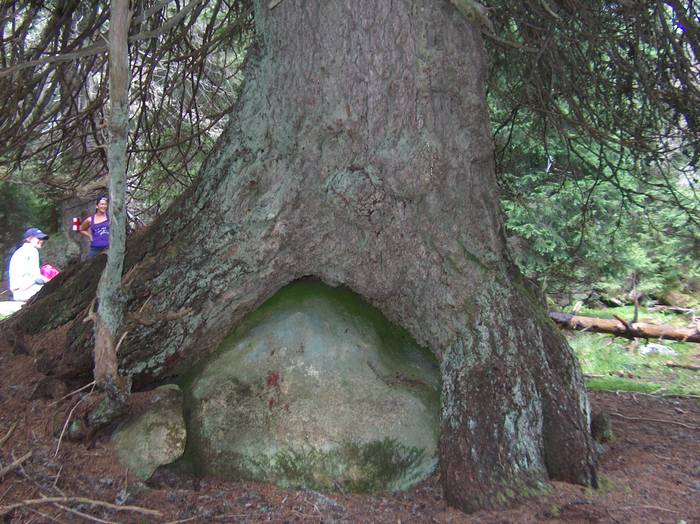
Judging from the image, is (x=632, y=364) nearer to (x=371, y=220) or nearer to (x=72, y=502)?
(x=371, y=220)

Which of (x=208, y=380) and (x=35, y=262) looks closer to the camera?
(x=208, y=380)

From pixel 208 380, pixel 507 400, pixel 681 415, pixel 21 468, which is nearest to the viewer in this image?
pixel 21 468

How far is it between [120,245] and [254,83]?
1.31m

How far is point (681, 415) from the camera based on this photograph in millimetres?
4176

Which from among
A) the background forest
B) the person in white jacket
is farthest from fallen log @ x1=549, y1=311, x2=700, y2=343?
the person in white jacket

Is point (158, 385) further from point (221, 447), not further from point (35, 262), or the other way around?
point (35, 262)

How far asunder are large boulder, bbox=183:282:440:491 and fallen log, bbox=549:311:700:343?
4.60 m

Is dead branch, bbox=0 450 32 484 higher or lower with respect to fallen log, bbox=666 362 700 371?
higher

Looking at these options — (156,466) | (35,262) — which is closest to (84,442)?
(156,466)

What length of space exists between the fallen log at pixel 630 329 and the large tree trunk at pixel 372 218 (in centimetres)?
445

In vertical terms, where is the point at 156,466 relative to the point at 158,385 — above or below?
below

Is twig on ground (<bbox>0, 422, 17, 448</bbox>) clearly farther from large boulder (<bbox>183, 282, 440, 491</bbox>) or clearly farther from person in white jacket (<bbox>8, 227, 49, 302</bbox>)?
person in white jacket (<bbox>8, 227, 49, 302</bbox>)

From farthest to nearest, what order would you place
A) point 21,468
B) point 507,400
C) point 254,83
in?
point 254,83 → point 507,400 → point 21,468

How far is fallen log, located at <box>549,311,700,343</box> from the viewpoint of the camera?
291 inches
